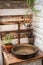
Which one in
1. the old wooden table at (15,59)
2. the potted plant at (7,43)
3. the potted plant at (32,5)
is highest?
the potted plant at (32,5)

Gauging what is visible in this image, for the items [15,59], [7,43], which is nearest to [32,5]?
[7,43]

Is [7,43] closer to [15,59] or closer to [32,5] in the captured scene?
[15,59]

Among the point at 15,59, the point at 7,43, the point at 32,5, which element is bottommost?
the point at 15,59

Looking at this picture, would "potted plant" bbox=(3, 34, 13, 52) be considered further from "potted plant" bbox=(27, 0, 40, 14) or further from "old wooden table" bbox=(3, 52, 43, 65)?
"potted plant" bbox=(27, 0, 40, 14)

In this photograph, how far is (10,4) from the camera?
6.77 ft

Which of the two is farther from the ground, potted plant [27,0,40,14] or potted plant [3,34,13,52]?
potted plant [27,0,40,14]

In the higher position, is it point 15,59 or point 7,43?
point 7,43

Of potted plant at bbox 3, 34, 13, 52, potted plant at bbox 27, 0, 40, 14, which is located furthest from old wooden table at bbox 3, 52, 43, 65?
potted plant at bbox 27, 0, 40, 14

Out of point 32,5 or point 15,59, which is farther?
point 32,5

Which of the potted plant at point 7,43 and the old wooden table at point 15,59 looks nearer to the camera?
the old wooden table at point 15,59

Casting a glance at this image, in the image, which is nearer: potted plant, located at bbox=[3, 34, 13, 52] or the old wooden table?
the old wooden table

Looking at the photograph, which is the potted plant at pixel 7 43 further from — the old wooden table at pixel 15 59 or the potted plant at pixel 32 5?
the potted plant at pixel 32 5

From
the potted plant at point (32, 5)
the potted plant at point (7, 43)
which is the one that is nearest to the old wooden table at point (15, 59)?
the potted plant at point (7, 43)

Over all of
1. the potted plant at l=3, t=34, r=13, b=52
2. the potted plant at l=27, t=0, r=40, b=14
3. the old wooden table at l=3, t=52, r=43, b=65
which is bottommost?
the old wooden table at l=3, t=52, r=43, b=65
